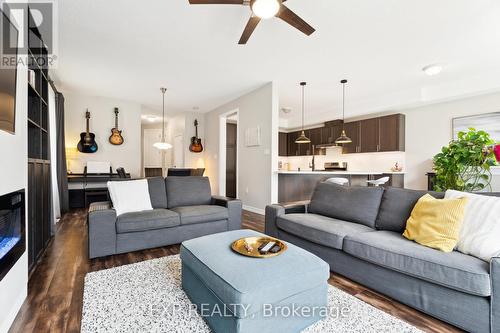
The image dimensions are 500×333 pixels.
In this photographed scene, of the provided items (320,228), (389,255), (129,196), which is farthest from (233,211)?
(389,255)

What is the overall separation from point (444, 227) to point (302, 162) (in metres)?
6.64

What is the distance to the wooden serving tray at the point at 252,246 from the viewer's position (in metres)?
1.52

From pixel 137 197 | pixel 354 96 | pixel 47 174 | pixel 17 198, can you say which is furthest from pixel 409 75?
pixel 47 174

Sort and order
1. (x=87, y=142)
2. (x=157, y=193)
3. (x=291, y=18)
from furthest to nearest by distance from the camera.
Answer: (x=87, y=142), (x=157, y=193), (x=291, y=18)

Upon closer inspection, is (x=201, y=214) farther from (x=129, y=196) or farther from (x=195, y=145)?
(x=195, y=145)

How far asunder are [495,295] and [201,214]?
2658 mm

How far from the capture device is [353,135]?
21.2ft

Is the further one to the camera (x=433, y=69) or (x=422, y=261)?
(x=433, y=69)

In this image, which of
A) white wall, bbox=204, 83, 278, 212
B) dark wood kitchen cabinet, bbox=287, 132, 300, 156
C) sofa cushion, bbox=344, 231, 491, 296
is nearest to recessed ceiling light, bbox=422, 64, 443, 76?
white wall, bbox=204, 83, 278, 212

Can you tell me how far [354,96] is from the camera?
5691mm

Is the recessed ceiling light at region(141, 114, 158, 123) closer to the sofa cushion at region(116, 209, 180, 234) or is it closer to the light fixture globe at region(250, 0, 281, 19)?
the sofa cushion at region(116, 209, 180, 234)

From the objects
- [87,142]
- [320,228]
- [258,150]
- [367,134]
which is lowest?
[320,228]

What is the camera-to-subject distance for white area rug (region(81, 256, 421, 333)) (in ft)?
4.77

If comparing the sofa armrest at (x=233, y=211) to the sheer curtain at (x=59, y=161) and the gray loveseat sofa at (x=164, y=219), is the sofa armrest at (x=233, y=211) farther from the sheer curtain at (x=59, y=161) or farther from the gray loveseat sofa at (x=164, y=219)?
the sheer curtain at (x=59, y=161)
